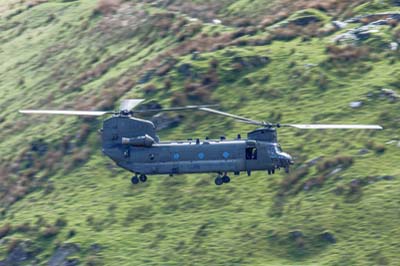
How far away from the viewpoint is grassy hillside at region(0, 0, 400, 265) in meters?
60.2

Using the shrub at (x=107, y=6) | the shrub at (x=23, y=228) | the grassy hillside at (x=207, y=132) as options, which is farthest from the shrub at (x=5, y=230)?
the shrub at (x=107, y=6)

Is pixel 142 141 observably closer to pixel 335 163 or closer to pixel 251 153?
pixel 251 153

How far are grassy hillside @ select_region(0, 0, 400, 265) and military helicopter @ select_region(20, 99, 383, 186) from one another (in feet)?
20.9

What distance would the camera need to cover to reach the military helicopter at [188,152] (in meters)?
54.6

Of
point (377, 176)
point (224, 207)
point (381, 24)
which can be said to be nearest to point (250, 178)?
point (224, 207)

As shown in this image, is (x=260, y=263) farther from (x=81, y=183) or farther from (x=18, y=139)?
(x=18, y=139)

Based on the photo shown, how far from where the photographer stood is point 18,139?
7919 centimetres

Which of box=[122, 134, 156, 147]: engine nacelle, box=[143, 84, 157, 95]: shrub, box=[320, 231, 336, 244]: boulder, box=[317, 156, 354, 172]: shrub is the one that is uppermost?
box=[143, 84, 157, 95]: shrub

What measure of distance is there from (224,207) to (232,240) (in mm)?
3447

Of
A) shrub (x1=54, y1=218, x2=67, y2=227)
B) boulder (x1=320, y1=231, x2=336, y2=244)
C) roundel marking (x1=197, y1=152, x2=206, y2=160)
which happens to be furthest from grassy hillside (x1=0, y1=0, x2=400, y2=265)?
roundel marking (x1=197, y1=152, x2=206, y2=160)

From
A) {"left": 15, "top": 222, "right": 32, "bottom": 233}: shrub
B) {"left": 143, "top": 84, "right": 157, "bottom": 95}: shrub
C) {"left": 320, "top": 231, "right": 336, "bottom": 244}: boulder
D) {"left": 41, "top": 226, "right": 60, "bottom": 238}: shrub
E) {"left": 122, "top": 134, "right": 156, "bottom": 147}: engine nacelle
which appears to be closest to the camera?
{"left": 122, "top": 134, "right": 156, "bottom": 147}: engine nacelle

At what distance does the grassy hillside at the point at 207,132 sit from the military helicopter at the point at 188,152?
20.9 ft

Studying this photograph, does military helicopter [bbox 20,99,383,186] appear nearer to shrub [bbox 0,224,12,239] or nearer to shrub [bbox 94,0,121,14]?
shrub [bbox 0,224,12,239]

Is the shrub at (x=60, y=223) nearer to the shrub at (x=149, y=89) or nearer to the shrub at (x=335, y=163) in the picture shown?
the shrub at (x=149, y=89)
